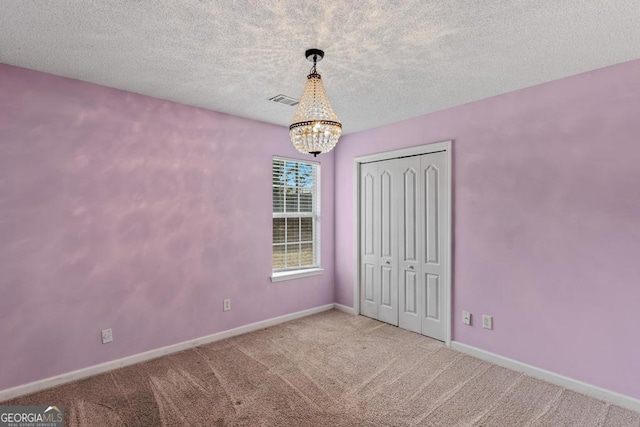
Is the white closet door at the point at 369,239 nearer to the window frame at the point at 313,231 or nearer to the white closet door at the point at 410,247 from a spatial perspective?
the white closet door at the point at 410,247

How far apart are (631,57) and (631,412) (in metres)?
2.55

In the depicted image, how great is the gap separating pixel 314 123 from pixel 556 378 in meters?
2.87

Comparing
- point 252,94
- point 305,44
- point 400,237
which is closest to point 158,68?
point 252,94

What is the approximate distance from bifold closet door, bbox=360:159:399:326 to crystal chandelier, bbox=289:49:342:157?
2.14m

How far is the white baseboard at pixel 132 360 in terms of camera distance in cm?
248

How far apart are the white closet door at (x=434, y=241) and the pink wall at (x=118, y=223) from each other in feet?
6.14

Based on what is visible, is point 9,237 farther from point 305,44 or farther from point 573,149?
point 573,149

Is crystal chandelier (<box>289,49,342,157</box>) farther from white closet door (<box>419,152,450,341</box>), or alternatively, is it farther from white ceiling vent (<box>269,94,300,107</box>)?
white closet door (<box>419,152,450,341</box>)

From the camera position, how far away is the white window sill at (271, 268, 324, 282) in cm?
410

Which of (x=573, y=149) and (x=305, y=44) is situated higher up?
(x=305, y=44)

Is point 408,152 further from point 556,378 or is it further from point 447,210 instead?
point 556,378

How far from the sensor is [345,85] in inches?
110

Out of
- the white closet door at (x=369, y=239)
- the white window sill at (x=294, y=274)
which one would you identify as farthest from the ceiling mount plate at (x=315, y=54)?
the white window sill at (x=294, y=274)

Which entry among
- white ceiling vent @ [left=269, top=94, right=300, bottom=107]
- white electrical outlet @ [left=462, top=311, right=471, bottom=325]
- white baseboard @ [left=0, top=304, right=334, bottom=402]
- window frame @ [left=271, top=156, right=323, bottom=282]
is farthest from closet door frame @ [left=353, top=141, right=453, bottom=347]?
white ceiling vent @ [left=269, top=94, right=300, bottom=107]
